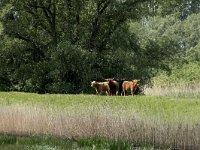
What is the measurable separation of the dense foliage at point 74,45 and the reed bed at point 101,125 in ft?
35.3

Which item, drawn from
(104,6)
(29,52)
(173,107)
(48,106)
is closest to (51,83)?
(29,52)

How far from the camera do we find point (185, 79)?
39.1m

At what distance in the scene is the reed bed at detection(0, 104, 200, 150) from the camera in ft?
43.2

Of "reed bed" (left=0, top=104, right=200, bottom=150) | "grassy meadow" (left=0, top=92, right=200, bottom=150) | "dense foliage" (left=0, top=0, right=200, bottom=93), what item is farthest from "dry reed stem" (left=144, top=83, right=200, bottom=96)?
"reed bed" (left=0, top=104, right=200, bottom=150)

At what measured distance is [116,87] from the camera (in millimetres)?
23328

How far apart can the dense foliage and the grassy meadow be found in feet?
32.6

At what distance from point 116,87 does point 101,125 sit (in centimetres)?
918

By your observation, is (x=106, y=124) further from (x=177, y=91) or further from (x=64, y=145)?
(x=177, y=91)

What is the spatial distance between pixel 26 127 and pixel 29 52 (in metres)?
15.7

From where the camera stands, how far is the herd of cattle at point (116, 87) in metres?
22.8

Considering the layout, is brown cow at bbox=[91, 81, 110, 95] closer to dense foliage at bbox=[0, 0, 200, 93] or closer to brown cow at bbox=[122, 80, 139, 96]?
brown cow at bbox=[122, 80, 139, 96]

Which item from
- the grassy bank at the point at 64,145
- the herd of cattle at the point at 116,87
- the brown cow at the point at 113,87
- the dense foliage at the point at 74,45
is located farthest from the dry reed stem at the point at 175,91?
the grassy bank at the point at 64,145

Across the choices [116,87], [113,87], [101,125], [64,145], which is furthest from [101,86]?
[64,145]

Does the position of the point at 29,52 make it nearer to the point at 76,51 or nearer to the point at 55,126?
the point at 76,51
